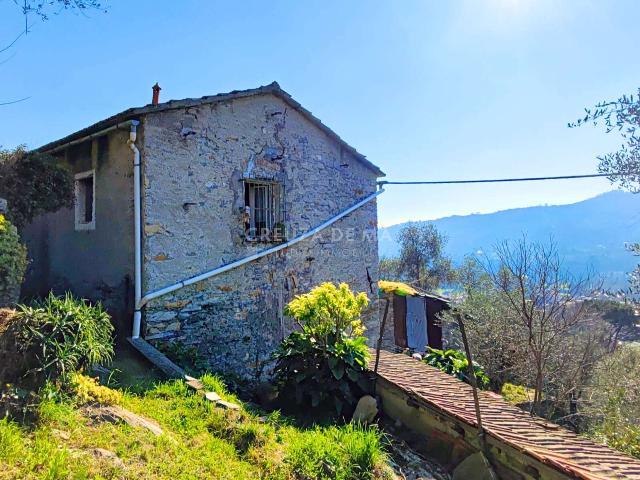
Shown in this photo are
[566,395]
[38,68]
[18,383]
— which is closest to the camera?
[18,383]

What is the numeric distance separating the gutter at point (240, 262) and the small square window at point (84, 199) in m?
2.51

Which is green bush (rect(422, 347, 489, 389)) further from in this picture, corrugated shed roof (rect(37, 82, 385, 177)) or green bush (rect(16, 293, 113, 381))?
green bush (rect(16, 293, 113, 381))

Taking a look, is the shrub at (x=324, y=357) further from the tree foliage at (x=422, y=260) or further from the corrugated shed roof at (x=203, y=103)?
the tree foliage at (x=422, y=260)

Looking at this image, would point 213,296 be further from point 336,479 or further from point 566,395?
point 566,395

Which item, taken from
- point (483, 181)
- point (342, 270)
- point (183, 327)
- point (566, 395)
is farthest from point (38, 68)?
point (566, 395)

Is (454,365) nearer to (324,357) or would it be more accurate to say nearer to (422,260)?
(324,357)

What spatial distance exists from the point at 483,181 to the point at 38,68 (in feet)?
27.2

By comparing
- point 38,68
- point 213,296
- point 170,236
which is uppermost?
point 38,68

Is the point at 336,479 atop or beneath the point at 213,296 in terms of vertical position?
beneath

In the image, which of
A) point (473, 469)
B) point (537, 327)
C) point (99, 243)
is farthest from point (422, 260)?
point (473, 469)

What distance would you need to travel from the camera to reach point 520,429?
4648 millimetres

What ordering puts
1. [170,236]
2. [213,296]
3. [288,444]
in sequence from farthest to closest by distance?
[213,296]
[170,236]
[288,444]

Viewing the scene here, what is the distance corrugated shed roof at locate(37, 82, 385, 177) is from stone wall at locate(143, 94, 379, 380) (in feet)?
0.51

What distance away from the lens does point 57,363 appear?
3.86 meters
